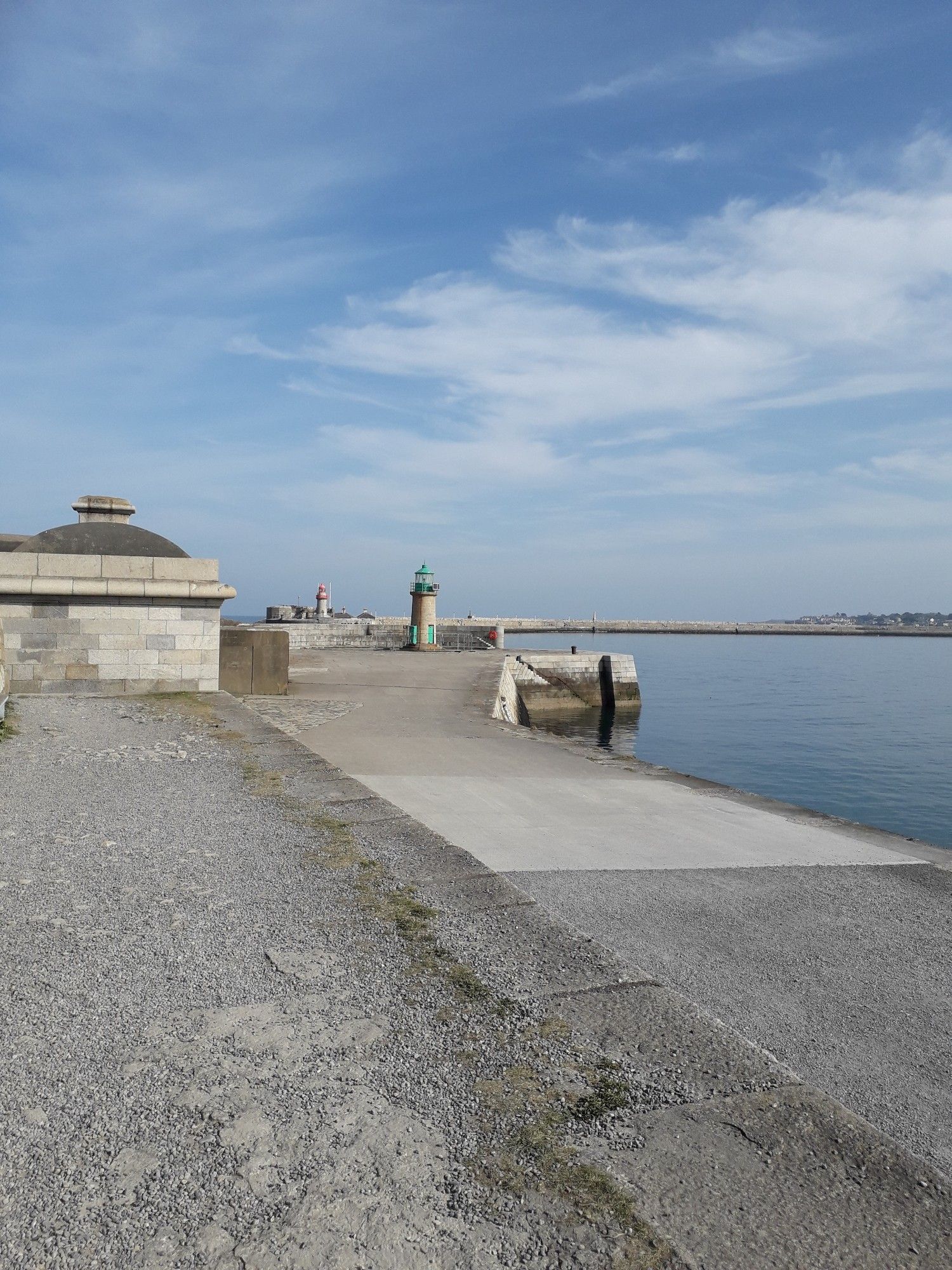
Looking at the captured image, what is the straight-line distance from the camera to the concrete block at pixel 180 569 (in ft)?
41.8

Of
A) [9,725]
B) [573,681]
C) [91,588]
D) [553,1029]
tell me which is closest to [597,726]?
[573,681]

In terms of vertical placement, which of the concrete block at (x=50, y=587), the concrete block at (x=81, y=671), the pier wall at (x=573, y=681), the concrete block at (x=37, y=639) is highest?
the concrete block at (x=50, y=587)

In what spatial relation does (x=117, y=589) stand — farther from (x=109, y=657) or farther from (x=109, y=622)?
(x=109, y=657)

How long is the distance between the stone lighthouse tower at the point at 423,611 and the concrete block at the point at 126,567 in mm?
18087

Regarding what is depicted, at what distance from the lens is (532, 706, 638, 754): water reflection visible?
76.7 feet

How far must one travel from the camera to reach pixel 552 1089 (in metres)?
2.44

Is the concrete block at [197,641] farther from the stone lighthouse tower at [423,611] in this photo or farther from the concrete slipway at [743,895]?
the stone lighthouse tower at [423,611]

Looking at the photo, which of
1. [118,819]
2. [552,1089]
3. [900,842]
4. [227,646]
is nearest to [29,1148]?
[552,1089]

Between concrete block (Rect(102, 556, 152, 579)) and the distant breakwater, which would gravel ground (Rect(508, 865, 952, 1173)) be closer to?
concrete block (Rect(102, 556, 152, 579))

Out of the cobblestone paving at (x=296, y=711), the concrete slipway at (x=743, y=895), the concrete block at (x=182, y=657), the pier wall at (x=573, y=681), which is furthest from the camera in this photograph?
the pier wall at (x=573, y=681)

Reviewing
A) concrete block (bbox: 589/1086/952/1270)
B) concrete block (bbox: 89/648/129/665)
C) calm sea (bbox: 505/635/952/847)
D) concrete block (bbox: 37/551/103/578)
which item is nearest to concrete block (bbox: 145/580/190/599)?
concrete block (bbox: 37/551/103/578)

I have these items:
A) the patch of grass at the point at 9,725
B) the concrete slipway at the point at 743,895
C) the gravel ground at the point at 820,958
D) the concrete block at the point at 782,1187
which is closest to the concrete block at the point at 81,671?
the patch of grass at the point at 9,725

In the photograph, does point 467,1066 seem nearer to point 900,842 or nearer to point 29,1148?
point 29,1148

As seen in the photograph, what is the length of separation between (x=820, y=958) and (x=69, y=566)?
11.7 meters
